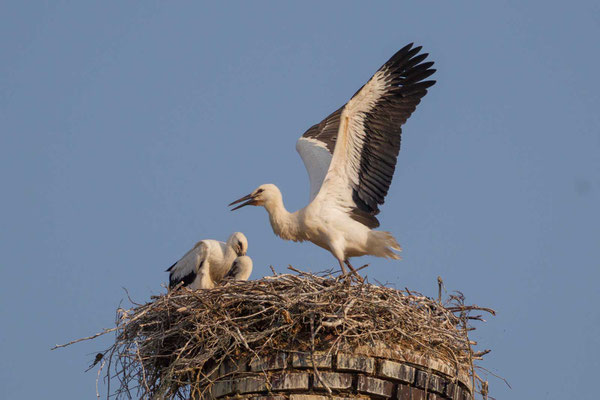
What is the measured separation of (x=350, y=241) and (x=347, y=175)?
744 mm

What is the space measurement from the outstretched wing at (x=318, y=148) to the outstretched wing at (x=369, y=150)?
0.52 m

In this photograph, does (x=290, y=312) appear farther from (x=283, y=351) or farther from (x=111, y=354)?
(x=111, y=354)

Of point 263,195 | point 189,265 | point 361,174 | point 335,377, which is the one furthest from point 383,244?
point 335,377

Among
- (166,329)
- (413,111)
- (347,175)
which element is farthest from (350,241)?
(166,329)

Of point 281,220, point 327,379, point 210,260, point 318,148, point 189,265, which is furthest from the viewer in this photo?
point 318,148

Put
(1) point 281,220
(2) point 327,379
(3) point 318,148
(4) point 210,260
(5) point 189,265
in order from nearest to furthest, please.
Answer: (2) point 327,379 → (1) point 281,220 → (4) point 210,260 → (5) point 189,265 → (3) point 318,148

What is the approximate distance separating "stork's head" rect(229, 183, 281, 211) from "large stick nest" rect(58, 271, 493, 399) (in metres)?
2.31

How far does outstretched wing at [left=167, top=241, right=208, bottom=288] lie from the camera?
10484 mm

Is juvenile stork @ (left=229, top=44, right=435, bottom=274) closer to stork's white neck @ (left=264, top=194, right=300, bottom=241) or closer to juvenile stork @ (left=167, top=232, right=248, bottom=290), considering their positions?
stork's white neck @ (left=264, top=194, right=300, bottom=241)

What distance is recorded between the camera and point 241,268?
32.3 feet

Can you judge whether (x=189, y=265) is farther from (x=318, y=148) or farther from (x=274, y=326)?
(x=274, y=326)

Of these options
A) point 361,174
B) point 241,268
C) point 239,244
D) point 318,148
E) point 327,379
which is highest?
point 318,148

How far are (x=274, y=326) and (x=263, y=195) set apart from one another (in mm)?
3170

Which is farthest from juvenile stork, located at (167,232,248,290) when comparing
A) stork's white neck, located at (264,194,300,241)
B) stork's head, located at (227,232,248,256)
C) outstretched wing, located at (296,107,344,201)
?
outstretched wing, located at (296,107,344,201)
